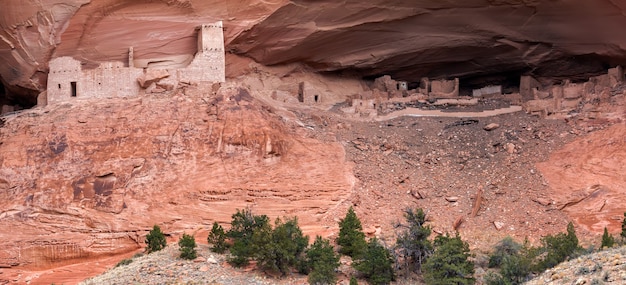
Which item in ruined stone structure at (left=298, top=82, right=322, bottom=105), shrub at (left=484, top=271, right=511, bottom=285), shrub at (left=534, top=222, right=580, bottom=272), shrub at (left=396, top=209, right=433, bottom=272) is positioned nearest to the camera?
shrub at (left=484, top=271, right=511, bottom=285)

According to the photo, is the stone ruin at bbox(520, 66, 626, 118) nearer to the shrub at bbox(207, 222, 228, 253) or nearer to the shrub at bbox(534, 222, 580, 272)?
the shrub at bbox(534, 222, 580, 272)

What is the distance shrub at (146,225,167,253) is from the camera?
26625 millimetres

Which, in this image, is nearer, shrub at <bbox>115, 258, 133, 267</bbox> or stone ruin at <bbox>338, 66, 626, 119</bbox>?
shrub at <bbox>115, 258, 133, 267</bbox>

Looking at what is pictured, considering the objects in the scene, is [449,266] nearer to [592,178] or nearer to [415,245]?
[415,245]

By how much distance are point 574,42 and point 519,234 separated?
31.4 feet

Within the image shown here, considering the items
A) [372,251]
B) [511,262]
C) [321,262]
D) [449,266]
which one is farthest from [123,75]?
[511,262]

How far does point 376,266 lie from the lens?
80.5 feet

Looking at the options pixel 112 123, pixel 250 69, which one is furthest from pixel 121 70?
pixel 250 69

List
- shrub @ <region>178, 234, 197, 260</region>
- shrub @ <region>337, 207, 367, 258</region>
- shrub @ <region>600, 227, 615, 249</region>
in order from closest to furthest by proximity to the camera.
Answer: shrub @ <region>600, 227, 615, 249</region> → shrub @ <region>178, 234, 197, 260</region> → shrub @ <region>337, 207, 367, 258</region>

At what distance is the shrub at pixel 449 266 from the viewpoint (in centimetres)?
2373

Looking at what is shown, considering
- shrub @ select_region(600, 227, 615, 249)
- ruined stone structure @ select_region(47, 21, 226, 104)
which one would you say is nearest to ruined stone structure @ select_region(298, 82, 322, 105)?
ruined stone structure @ select_region(47, 21, 226, 104)

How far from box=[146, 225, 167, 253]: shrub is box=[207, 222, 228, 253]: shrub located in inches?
49.6

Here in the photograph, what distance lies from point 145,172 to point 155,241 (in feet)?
10.2

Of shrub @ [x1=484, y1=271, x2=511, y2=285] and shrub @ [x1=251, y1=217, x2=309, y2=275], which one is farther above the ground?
shrub @ [x1=251, y1=217, x2=309, y2=275]
